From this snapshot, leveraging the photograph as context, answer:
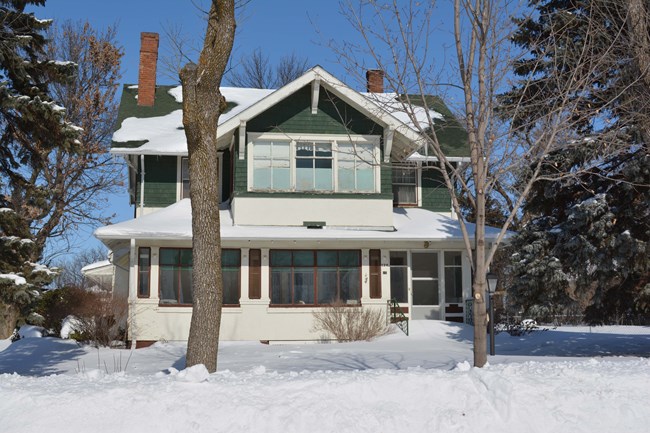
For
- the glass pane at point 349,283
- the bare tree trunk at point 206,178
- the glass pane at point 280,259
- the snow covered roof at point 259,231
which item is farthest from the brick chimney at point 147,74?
the bare tree trunk at point 206,178

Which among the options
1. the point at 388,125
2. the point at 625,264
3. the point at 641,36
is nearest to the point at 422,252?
the point at 388,125

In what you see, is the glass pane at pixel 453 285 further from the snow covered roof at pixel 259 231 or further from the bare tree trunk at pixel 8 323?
the bare tree trunk at pixel 8 323

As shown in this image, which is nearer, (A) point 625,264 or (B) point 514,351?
(A) point 625,264

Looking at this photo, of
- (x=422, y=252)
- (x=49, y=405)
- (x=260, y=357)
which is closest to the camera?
(x=49, y=405)

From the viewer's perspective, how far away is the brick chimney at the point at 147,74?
25000mm

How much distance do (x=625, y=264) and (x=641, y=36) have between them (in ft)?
14.8

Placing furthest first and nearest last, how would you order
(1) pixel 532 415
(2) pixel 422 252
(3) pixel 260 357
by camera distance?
(2) pixel 422 252 < (3) pixel 260 357 < (1) pixel 532 415

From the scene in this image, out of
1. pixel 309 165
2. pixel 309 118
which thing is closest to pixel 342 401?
pixel 309 165

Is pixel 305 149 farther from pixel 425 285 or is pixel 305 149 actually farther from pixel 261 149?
pixel 425 285

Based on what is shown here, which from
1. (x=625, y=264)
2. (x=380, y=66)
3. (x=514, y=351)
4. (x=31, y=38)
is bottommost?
(x=514, y=351)

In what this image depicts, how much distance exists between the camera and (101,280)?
Result: 40219 mm

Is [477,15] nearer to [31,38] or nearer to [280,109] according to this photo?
[31,38]

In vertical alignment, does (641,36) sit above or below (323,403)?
above

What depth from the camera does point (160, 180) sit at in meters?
21.9
